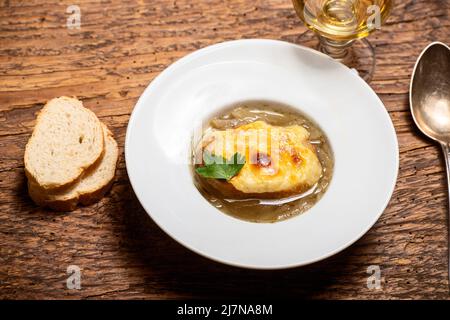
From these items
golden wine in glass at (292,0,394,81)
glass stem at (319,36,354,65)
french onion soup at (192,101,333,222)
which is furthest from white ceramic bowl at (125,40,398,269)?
glass stem at (319,36,354,65)

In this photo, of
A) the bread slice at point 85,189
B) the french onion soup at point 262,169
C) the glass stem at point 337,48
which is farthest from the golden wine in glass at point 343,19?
the bread slice at point 85,189

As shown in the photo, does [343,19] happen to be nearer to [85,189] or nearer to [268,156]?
[268,156]

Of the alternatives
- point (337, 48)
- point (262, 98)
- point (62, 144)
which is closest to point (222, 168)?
point (262, 98)

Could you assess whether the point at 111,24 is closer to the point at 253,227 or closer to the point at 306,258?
the point at 253,227

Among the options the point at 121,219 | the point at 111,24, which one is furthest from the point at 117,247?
the point at 111,24

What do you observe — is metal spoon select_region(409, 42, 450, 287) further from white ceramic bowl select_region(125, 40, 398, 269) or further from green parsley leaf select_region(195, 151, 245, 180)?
green parsley leaf select_region(195, 151, 245, 180)

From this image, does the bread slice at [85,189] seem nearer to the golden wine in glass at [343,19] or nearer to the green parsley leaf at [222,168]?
the green parsley leaf at [222,168]

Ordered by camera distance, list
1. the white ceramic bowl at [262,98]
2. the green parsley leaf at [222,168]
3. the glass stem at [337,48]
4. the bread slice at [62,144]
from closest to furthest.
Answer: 1. the white ceramic bowl at [262,98]
2. the green parsley leaf at [222,168]
3. the bread slice at [62,144]
4. the glass stem at [337,48]
